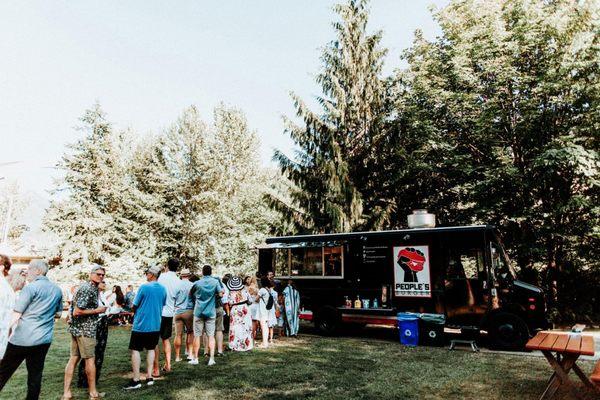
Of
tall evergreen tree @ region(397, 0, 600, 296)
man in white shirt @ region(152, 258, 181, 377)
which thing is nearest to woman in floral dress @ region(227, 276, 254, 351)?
man in white shirt @ region(152, 258, 181, 377)

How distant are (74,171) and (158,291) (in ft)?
68.0

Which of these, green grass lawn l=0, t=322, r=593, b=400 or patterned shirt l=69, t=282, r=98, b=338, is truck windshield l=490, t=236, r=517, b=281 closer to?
green grass lawn l=0, t=322, r=593, b=400

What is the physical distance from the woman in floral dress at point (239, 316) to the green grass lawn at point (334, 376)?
39 centimetres

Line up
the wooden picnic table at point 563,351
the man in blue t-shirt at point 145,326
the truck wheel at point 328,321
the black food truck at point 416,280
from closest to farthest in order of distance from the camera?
the wooden picnic table at point 563,351, the man in blue t-shirt at point 145,326, the black food truck at point 416,280, the truck wheel at point 328,321

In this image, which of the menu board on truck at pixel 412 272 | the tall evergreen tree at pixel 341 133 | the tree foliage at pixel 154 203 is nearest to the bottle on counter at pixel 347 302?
the menu board on truck at pixel 412 272

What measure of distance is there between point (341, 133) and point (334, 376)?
13.4 meters

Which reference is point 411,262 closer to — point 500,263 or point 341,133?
point 500,263

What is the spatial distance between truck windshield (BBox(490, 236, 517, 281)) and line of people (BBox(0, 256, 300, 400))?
5704mm

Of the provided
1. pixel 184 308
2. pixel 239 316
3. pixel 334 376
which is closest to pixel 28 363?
pixel 184 308

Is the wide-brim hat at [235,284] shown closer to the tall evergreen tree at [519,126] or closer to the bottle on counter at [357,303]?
the bottle on counter at [357,303]

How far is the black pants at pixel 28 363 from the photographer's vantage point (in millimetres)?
4681

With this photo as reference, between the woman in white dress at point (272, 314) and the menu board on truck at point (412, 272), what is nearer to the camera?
the menu board on truck at point (412, 272)

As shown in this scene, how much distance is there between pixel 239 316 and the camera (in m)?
9.40

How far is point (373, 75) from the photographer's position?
19.4m
